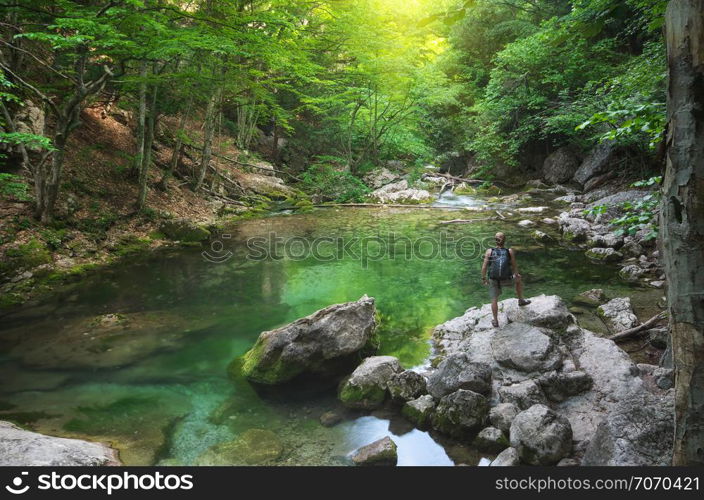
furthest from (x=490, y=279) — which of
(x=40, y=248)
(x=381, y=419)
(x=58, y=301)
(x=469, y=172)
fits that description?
(x=469, y=172)

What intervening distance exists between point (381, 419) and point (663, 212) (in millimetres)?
4329

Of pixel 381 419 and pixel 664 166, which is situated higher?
pixel 664 166

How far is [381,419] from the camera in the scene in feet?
18.0

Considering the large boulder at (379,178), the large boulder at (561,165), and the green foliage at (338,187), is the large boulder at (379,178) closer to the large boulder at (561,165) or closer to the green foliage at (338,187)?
the green foliage at (338,187)

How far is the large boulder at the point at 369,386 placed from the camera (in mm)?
5723

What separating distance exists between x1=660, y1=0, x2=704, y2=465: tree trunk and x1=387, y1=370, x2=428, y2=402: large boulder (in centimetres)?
359

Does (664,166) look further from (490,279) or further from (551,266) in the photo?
(551,266)

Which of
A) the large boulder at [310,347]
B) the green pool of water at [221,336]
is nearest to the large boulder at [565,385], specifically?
the green pool of water at [221,336]

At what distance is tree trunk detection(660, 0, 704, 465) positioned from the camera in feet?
7.13

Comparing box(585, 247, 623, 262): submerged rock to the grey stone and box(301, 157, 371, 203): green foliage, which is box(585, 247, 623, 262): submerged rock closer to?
the grey stone

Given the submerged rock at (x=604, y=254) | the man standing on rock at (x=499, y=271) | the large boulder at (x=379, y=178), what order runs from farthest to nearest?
1. the large boulder at (x=379, y=178)
2. the submerged rock at (x=604, y=254)
3. the man standing on rock at (x=499, y=271)

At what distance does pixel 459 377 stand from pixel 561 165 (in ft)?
77.9

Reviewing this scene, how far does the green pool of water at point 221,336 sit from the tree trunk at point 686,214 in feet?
9.34

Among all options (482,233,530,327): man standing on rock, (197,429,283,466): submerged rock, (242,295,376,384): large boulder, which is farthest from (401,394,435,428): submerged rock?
(482,233,530,327): man standing on rock
